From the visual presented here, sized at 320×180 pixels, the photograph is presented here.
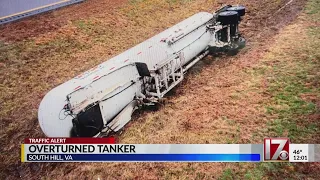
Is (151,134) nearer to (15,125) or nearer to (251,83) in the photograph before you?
(251,83)

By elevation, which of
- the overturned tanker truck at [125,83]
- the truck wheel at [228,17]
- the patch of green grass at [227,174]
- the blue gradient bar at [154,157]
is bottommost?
the patch of green grass at [227,174]

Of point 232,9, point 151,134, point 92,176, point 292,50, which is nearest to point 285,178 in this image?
point 151,134

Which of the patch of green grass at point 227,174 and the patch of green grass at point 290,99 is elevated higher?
the patch of green grass at point 290,99

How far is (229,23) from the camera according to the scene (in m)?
10.5

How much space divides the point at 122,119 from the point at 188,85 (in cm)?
289

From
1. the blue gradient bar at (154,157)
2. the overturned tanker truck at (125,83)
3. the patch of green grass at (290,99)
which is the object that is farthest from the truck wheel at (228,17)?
the blue gradient bar at (154,157)

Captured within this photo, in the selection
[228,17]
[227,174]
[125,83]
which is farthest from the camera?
[228,17]

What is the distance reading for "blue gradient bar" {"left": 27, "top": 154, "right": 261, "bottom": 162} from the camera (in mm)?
4746

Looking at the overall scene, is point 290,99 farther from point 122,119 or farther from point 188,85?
point 122,119

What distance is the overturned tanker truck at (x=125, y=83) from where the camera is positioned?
570 centimetres

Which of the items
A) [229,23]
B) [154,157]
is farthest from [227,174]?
[229,23]

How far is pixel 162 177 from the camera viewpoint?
17.9ft

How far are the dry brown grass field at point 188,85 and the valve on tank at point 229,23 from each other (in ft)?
2.58

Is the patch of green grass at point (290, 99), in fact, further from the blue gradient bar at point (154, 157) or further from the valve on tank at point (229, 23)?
the valve on tank at point (229, 23)
